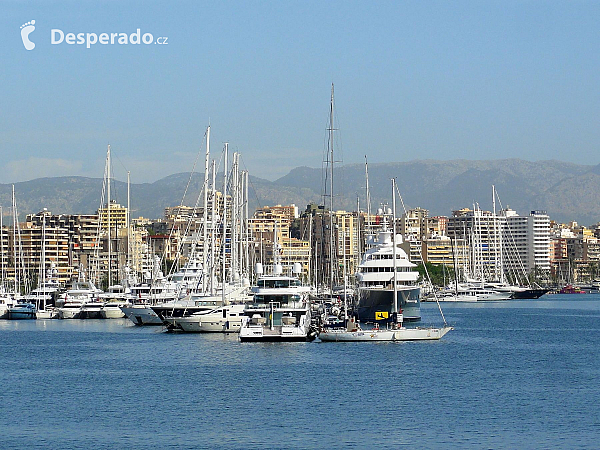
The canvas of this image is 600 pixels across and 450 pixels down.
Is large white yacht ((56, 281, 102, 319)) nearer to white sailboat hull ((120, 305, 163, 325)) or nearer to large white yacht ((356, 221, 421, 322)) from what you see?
white sailboat hull ((120, 305, 163, 325))

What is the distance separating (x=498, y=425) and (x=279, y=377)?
13373 millimetres

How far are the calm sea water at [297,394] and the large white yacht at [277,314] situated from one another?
92 centimetres

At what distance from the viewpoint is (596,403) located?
39281 millimetres

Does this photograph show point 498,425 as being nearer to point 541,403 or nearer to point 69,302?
point 541,403

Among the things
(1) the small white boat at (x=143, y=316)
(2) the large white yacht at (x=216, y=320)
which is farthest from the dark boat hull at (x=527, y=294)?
(2) the large white yacht at (x=216, y=320)

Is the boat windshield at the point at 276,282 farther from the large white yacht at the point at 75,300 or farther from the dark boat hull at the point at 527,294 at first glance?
the dark boat hull at the point at 527,294

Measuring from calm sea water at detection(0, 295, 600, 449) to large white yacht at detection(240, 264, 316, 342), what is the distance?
92 centimetres

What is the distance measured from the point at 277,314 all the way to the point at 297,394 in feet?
61.1

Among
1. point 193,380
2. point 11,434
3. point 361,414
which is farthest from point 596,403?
point 11,434

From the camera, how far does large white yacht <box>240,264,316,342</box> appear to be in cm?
5900

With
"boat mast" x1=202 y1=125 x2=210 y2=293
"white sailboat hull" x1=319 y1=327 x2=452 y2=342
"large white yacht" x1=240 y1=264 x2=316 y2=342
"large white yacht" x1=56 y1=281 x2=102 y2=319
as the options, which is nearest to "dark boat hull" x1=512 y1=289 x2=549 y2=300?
"large white yacht" x1=56 y1=281 x2=102 y2=319

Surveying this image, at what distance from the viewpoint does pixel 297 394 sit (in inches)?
1642

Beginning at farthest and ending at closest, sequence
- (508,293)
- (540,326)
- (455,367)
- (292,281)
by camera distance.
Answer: (508,293) → (540,326) → (292,281) → (455,367)

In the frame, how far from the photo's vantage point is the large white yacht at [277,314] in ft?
194
